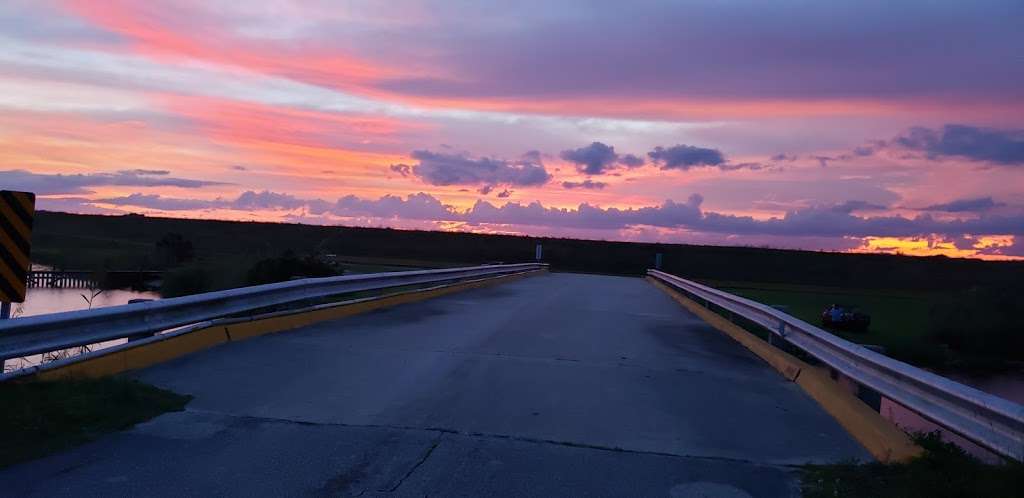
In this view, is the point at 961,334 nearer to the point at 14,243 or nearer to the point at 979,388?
the point at 979,388

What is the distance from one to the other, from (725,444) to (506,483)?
2305 mm

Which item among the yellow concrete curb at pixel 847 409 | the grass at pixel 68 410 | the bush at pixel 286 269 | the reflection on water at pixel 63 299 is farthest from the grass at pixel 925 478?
the bush at pixel 286 269

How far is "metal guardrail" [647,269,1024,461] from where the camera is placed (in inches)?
230

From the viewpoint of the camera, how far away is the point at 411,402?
8695 millimetres

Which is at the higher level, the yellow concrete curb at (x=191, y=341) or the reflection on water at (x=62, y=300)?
the yellow concrete curb at (x=191, y=341)

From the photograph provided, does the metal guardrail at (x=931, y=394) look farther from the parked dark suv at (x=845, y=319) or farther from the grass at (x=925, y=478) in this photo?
the parked dark suv at (x=845, y=319)

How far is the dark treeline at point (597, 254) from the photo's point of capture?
92.1 meters

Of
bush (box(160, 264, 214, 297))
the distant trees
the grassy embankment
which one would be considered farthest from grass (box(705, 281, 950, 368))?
the distant trees

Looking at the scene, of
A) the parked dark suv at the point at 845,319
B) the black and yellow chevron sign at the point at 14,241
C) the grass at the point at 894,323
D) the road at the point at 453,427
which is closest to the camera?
the road at the point at 453,427

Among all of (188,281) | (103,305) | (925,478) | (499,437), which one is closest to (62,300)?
(103,305)

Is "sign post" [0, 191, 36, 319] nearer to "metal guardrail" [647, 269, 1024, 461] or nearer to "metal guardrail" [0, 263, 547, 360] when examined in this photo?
"metal guardrail" [0, 263, 547, 360]

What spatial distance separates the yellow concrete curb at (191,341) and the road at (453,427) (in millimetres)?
240

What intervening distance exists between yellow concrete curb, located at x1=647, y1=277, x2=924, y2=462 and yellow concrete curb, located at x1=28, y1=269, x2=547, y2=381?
23.6 ft

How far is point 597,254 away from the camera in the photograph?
111 metres
